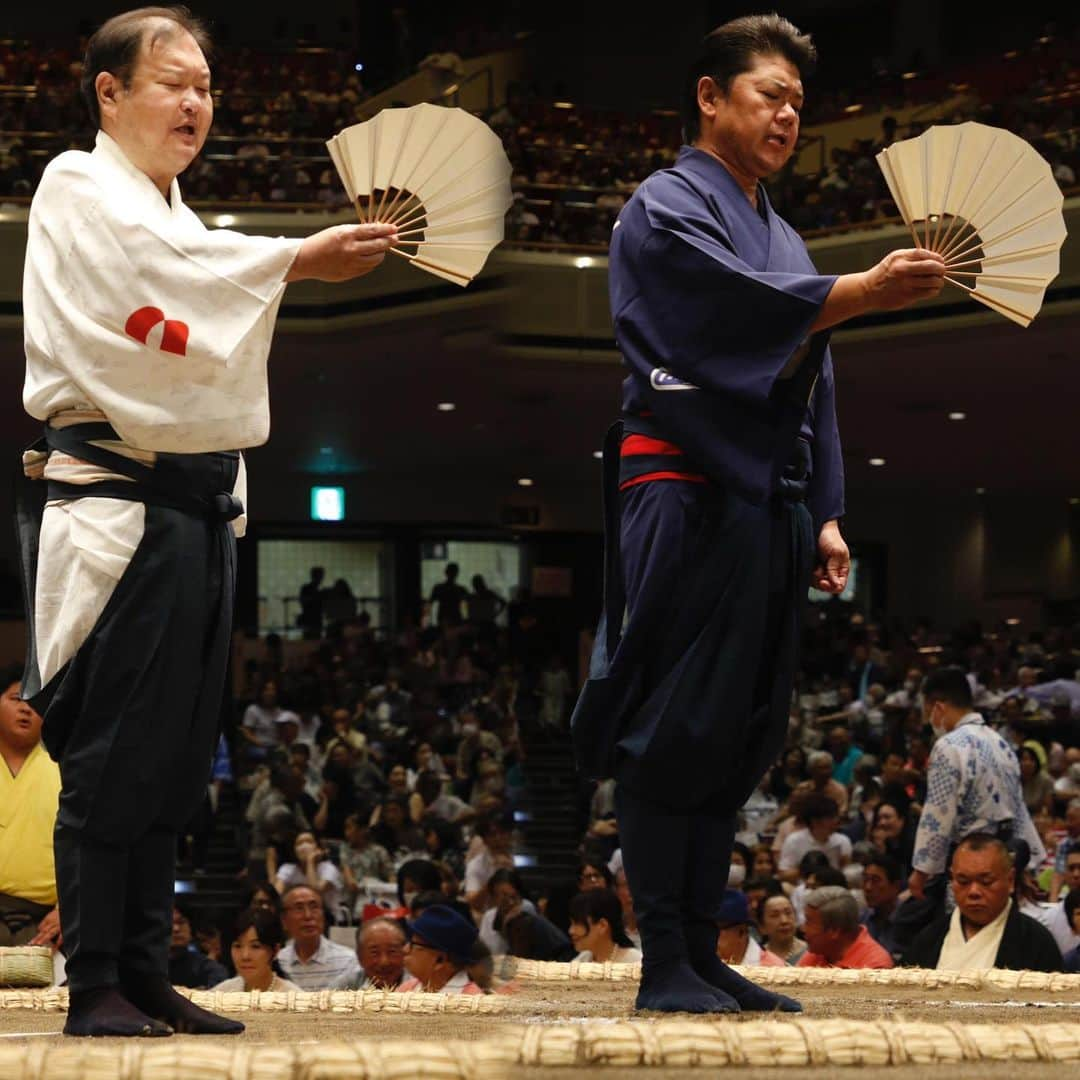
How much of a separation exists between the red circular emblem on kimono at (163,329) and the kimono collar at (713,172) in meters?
0.64

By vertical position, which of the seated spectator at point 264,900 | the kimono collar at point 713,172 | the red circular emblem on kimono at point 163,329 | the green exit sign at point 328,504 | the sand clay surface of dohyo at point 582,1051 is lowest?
the seated spectator at point 264,900

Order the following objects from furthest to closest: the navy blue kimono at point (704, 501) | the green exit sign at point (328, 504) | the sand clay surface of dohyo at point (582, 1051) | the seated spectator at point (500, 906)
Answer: the green exit sign at point (328, 504) < the seated spectator at point (500, 906) < the navy blue kimono at point (704, 501) < the sand clay surface of dohyo at point (582, 1051)

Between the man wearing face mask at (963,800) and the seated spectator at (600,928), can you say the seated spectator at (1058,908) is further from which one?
the seated spectator at (600,928)

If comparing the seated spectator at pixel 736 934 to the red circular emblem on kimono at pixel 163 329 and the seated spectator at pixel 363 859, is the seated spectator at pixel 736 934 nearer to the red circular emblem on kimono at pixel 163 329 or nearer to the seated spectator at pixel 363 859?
the red circular emblem on kimono at pixel 163 329

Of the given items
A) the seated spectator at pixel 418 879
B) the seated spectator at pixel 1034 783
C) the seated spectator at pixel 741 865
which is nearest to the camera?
the seated spectator at pixel 418 879

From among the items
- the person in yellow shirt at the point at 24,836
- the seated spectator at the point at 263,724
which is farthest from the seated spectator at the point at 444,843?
the person in yellow shirt at the point at 24,836

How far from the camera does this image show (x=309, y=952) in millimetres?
4461

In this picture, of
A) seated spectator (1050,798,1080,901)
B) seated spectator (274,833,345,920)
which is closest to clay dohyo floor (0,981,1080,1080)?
seated spectator (1050,798,1080,901)

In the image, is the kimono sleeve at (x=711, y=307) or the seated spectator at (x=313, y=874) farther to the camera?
the seated spectator at (x=313, y=874)

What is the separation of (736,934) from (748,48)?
7.16ft

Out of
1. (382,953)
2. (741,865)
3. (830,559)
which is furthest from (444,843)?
(830,559)

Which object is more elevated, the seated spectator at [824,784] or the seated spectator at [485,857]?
the seated spectator at [824,784]

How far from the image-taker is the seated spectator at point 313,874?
6.20m

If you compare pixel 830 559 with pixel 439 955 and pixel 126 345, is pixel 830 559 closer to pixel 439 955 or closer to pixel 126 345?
pixel 126 345
